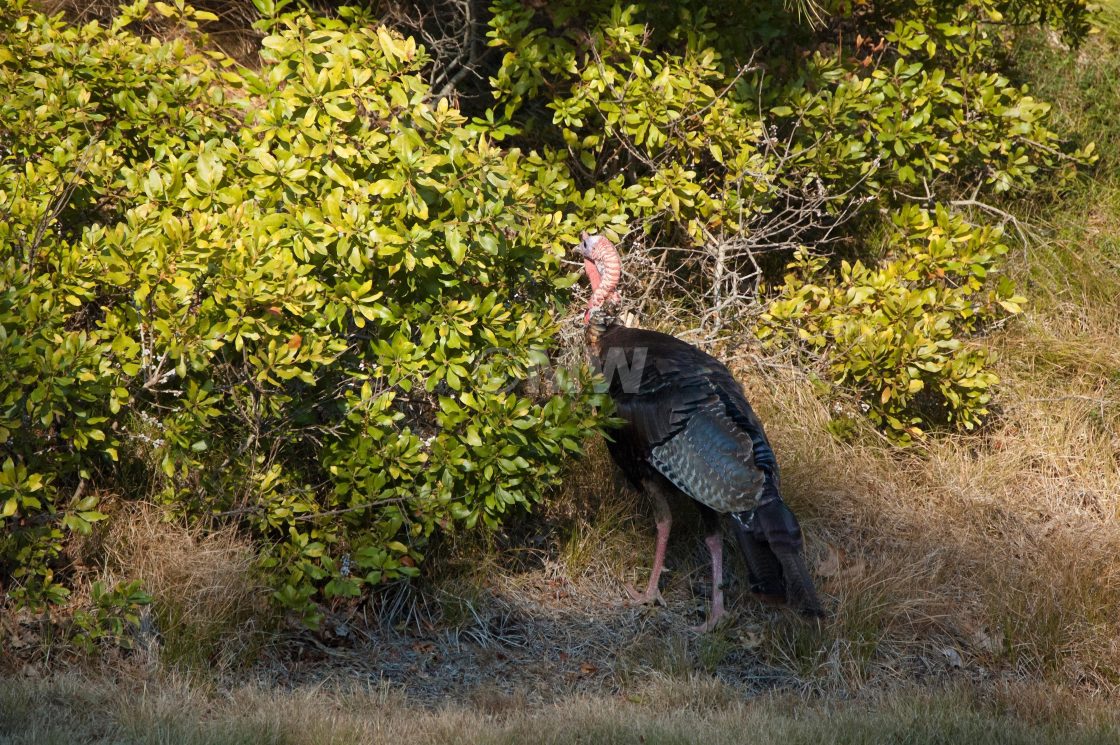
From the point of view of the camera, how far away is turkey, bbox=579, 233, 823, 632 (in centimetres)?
464

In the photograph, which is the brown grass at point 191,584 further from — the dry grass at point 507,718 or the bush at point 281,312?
the dry grass at point 507,718

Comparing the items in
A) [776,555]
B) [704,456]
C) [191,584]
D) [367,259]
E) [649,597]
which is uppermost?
[367,259]

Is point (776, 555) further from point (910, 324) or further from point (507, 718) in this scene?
point (910, 324)

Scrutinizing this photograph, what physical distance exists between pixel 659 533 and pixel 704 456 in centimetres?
51

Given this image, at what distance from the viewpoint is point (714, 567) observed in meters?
5.07

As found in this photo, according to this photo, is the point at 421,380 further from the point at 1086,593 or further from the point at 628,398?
the point at 1086,593

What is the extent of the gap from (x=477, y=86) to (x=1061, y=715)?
470 centimetres

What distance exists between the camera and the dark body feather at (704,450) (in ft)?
15.2

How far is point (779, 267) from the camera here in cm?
698

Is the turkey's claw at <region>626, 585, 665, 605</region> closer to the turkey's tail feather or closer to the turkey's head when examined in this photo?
the turkey's tail feather

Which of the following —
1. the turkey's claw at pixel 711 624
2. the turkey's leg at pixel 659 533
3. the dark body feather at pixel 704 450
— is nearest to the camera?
the dark body feather at pixel 704 450

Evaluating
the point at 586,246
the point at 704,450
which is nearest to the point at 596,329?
the point at 586,246

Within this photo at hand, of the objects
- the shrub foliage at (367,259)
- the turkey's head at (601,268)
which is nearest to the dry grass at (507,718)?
the shrub foliage at (367,259)

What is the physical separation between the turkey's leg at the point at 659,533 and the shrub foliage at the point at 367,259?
539 mm
